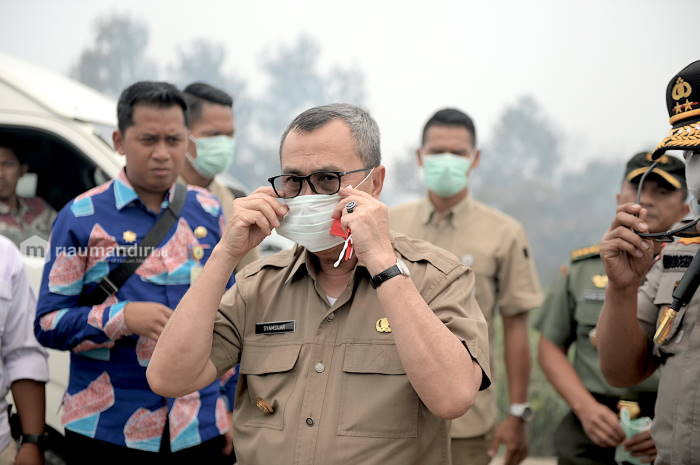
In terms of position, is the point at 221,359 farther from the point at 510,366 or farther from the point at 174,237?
the point at 510,366

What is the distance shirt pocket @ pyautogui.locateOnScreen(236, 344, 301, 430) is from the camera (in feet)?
7.26

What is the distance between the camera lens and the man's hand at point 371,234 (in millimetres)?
2100

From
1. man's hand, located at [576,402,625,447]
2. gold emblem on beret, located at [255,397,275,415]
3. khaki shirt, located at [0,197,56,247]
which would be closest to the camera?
gold emblem on beret, located at [255,397,275,415]

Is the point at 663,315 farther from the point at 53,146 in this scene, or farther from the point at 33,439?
the point at 53,146

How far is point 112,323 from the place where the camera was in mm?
2908

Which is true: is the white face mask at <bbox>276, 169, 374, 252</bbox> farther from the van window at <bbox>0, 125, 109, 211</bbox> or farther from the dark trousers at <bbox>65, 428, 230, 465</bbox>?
the van window at <bbox>0, 125, 109, 211</bbox>

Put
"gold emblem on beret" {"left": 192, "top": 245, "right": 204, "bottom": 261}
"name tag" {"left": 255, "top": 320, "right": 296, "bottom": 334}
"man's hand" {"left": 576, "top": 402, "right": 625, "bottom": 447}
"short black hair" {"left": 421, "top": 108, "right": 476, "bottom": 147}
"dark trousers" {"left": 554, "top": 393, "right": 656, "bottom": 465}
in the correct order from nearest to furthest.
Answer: "name tag" {"left": 255, "top": 320, "right": 296, "bottom": 334}
"gold emblem on beret" {"left": 192, "top": 245, "right": 204, "bottom": 261}
"man's hand" {"left": 576, "top": 402, "right": 625, "bottom": 447}
"dark trousers" {"left": 554, "top": 393, "right": 656, "bottom": 465}
"short black hair" {"left": 421, "top": 108, "right": 476, "bottom": 147}

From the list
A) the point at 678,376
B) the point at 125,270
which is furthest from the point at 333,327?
the point at 125,270

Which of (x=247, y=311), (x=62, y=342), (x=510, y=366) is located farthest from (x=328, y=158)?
(x=510, y=366)

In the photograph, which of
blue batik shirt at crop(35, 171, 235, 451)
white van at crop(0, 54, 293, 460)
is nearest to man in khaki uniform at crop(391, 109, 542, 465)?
blue batik shirt at crop(35, 171, 235, 451)

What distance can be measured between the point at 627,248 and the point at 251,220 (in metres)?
1.22

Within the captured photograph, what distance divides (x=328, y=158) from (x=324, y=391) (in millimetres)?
695

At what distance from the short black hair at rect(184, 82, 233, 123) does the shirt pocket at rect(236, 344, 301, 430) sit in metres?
2.41

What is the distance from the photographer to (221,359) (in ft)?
7.70
